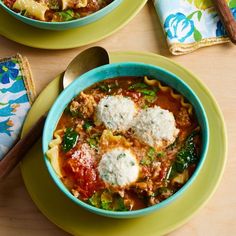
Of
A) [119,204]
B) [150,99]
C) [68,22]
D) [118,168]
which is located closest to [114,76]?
[150,99]

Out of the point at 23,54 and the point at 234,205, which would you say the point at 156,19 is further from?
the point at 234,205

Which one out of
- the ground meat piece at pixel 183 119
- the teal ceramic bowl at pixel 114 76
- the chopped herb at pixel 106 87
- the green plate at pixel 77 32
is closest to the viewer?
the teal ceramic bowl at pixel 114 76

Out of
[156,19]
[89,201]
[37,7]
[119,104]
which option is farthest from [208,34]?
[89,201]

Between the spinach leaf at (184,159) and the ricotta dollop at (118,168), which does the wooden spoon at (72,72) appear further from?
the spinach leaf at (184,159)

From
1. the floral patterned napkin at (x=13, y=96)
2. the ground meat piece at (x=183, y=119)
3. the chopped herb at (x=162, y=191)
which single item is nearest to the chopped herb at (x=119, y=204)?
the chopped herb at (x=162, y=191)

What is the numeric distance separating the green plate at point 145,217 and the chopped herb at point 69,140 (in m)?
0.11

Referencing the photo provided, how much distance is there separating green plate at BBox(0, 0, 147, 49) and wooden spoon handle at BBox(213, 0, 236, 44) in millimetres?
283

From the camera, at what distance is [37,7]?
2.05 metres

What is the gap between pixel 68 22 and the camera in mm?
1947

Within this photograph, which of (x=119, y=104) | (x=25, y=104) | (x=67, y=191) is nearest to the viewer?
(x=67, y=191)

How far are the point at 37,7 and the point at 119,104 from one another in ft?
1.74

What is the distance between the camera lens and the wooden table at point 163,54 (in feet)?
5.80

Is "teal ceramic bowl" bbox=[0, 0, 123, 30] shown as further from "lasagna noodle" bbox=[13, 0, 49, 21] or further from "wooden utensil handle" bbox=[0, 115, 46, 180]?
"wooden utensil handle" bbox=[0, 115, 46, 180]

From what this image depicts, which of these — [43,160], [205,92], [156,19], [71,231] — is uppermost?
[156,19]
